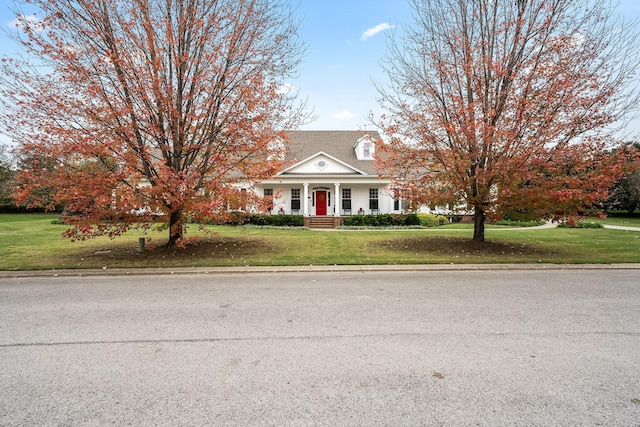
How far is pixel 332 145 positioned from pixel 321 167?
4.83m

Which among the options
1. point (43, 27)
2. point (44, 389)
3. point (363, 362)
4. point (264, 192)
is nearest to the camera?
point (44, 389)

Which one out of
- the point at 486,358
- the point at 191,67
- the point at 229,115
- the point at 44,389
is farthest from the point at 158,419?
the point at 191,67

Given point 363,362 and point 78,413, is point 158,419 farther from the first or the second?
point 363,362

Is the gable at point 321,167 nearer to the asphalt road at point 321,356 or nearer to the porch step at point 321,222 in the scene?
the porch step at point 321,222

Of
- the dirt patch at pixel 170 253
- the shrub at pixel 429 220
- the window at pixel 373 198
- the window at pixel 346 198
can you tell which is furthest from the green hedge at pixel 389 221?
the dirt patch at pixel 170 253

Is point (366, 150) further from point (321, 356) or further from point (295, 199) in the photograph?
point (321, 356)

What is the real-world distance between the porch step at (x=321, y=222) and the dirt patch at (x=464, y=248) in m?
12.3

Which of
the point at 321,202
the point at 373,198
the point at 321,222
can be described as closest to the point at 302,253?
the point at 321,222

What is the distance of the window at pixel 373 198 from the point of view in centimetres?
3097

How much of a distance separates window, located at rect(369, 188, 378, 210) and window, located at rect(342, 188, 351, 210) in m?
1.81

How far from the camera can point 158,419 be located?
2953 millimetres

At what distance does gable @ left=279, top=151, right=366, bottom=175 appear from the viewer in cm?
2894

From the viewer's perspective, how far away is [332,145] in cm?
3322

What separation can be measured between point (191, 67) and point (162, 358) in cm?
1002
